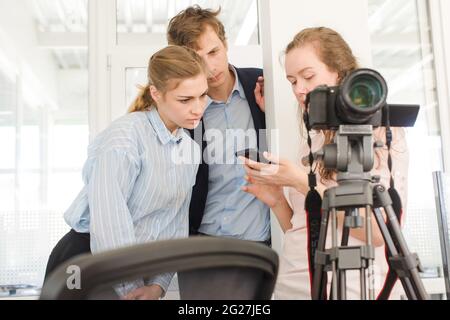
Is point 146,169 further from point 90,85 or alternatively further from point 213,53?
point 90,85

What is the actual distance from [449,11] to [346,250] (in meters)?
2.31

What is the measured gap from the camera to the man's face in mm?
1880

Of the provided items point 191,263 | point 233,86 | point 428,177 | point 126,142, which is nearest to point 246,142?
point 233,86

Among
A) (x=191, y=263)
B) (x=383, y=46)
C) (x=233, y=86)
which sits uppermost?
(x=383, y=46)

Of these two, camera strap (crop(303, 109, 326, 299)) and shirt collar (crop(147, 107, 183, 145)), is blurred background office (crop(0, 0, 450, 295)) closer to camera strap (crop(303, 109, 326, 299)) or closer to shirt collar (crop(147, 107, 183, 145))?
shirt collar (crop(147, 107, 183, 145))

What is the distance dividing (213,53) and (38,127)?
4.37ft

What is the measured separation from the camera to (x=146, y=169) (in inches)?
61.9

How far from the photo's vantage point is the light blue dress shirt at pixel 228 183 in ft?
6.32

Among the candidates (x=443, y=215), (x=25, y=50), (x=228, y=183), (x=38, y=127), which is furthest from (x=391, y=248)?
(x=25, y=50)

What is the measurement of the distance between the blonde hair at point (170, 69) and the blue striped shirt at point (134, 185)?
81mm
